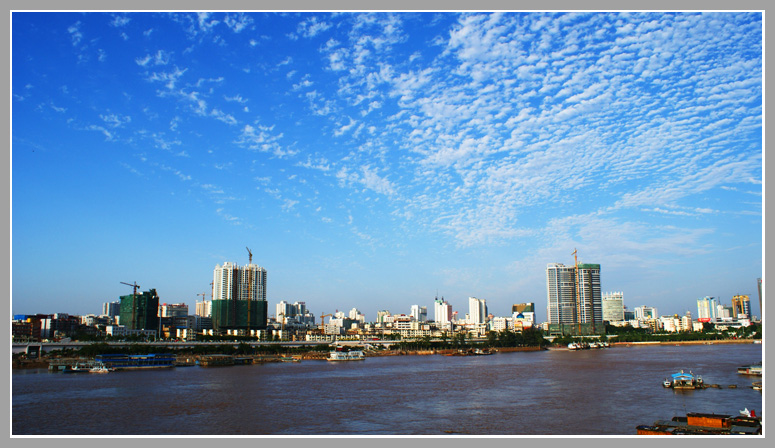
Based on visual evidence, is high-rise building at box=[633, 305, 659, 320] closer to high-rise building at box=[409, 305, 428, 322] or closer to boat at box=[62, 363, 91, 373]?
high-rise building at box=[409, 305, 428, 322]

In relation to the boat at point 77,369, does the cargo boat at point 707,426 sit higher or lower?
higher

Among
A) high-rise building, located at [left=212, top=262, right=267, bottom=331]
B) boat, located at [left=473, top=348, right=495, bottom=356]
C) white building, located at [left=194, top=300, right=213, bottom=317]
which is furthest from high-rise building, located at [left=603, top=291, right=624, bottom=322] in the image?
white building, located at [left=194, top=300, right=213, bottom=317]

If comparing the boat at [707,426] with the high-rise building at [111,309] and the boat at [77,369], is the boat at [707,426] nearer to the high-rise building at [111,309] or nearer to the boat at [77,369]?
the boat at [77,369]

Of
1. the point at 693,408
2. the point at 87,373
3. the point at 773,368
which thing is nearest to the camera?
the point at 773,368

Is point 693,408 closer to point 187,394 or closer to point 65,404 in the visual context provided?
point 187,394

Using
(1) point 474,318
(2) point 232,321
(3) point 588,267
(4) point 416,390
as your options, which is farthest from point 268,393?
(1) point 474,318

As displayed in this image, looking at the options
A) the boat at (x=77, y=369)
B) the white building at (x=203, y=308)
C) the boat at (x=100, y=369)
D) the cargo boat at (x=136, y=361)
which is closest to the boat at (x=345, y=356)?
the cargo boat at (x=136, y=361)
